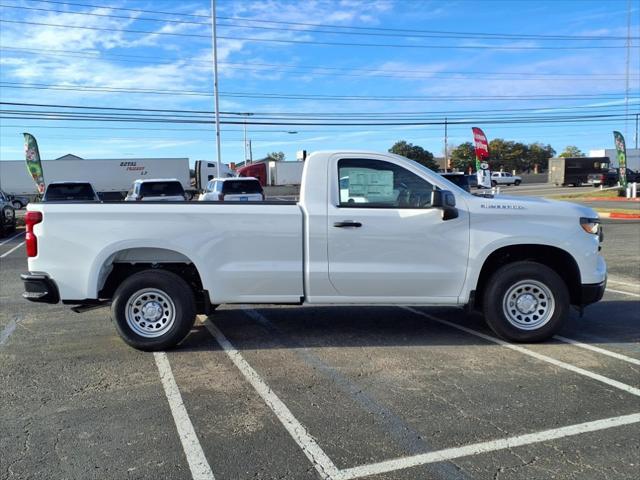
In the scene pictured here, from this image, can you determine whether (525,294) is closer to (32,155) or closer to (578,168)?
(32,155)

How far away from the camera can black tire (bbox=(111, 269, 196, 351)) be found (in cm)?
543

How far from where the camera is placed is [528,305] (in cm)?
561

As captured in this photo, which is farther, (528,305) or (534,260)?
(534,260)

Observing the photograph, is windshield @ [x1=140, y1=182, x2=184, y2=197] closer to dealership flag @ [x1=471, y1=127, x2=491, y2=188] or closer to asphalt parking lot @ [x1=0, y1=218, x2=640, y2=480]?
asphalt parking lot @ [x1=0, y1=218, x2=640, y2=480]

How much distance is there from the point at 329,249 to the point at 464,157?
9545cm

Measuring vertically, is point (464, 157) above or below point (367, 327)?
above

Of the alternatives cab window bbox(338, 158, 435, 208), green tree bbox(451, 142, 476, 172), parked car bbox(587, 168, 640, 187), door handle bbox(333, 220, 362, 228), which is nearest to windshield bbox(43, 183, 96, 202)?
cab window bbox(338, 158, 435, 208)

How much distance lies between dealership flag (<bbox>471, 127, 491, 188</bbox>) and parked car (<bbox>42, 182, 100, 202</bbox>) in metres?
16.5

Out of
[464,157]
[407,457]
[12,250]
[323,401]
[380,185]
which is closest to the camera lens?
[407,457]

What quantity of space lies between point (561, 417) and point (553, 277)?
1950 mm

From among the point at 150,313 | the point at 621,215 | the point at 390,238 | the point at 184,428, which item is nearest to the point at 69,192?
the point at 150,313

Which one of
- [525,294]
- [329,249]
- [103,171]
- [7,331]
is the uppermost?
[103,171]

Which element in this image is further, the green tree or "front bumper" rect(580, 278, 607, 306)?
the green tree

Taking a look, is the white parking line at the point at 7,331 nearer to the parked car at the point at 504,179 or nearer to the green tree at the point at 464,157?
the parked car at the point at 504,179
